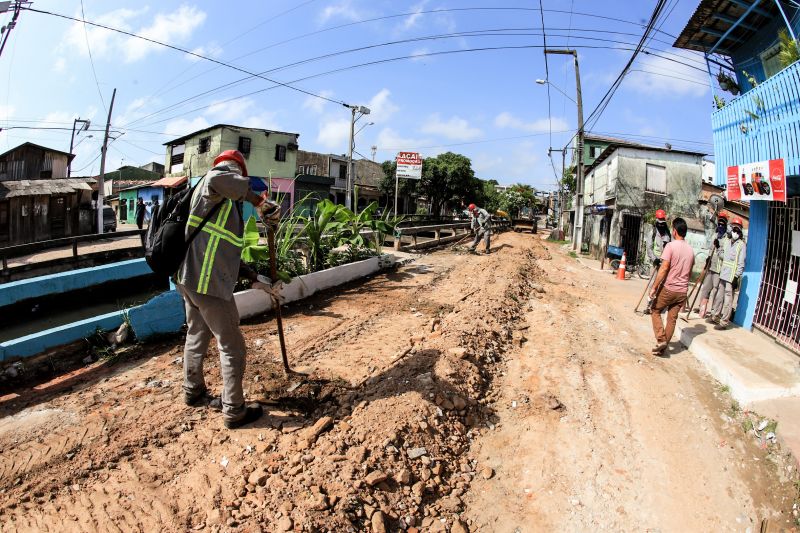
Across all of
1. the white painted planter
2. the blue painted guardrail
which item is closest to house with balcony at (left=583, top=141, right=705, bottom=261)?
the white painted planter

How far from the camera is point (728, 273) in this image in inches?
257

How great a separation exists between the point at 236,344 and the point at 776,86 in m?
6.83

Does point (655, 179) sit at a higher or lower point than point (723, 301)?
higher

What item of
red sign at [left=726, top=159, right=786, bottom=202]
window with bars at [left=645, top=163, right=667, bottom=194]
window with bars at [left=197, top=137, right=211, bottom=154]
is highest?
window with bars at [left=197, top=137, right=211, bottom=154]

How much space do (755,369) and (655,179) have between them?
14235mm

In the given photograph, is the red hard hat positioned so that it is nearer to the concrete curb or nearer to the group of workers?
the group of workers

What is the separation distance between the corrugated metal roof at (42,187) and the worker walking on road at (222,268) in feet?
65.2

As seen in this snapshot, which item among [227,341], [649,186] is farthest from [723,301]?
[649,186]

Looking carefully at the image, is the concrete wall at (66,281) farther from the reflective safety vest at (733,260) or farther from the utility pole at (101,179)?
the utility pole at (101,179)

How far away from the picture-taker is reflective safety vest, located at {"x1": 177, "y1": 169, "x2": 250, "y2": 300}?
299cm

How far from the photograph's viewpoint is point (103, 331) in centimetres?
470

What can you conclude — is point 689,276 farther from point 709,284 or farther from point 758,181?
point 709,284

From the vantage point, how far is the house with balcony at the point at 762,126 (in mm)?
5426

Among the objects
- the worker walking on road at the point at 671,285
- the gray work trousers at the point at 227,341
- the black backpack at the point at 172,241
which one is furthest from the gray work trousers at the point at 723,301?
the black backpack at the point at 172,241
